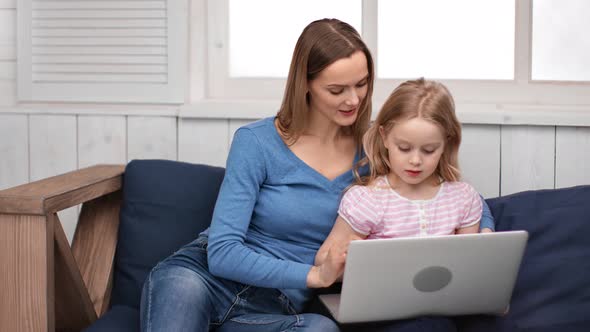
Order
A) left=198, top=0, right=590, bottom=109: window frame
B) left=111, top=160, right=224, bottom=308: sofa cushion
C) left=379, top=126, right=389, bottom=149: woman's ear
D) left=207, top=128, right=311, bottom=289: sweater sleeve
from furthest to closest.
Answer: left=198, top=0, right=590, bottom=109: window frame
left=111, top=160, right=224, bottom=308: sofa cushion
left=379, top=126, right=389, bottom=149: woman's ear
left=207, top=128, right=311, bottom=289: sweater sleeve

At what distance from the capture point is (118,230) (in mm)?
2150

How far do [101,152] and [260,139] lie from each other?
2.43 ft

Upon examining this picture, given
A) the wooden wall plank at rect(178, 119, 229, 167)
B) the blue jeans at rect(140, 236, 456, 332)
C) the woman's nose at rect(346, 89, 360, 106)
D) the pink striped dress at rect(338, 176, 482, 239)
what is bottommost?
the blue jeans at rect(140, 236, 456, 332)

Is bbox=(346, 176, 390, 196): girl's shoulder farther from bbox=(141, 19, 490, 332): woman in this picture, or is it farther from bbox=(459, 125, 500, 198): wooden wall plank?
bbox=(459, 125, 500, 198): wooden wall plank

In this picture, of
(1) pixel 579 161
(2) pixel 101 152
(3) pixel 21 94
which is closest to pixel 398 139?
(1) pixel 579 161

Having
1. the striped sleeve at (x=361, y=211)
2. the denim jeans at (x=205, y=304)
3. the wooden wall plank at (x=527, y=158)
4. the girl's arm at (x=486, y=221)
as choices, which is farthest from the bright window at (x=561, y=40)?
the denim jeans at (x=205, y=304)

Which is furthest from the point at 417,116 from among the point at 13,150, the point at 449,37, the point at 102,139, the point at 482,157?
the point at 13,150

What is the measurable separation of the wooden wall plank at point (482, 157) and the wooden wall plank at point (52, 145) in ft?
3.59

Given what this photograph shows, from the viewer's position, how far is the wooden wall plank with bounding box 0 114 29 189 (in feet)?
7.99

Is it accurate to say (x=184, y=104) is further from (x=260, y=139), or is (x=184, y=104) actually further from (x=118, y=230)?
(x=260, y=139)

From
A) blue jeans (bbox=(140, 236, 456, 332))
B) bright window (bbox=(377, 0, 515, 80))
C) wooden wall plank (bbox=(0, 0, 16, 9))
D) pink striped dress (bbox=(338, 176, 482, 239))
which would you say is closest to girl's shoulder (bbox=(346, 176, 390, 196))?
pink striped dress (bbox=(338, 176, 482, 239))

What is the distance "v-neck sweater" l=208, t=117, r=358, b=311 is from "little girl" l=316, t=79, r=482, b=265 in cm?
5

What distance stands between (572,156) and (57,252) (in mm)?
1303

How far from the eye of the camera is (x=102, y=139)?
2404 millimetres
